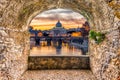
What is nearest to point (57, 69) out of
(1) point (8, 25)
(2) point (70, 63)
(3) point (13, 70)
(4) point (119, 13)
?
(2) point (70, 63)

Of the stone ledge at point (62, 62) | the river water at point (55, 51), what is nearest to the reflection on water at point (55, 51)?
the river water at point (55, 51)

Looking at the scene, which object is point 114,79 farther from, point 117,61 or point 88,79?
point 88,79

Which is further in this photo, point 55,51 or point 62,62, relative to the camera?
point 55,51

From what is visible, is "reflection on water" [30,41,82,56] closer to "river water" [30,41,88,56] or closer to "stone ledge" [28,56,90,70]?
"river water" [30,41,88,56]

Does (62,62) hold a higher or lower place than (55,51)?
higher

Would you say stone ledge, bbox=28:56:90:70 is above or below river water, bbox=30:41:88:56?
above

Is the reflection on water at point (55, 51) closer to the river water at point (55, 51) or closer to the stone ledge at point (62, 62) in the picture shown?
the river water at point (55, 51)

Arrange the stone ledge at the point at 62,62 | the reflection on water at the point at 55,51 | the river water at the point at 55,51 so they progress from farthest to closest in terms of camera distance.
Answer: the reflection on water at the point at 55,51 → the river water at the point at 55,51 → the stone ledge at the point at 62,62

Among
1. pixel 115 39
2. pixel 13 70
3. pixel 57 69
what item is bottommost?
pixel 57 69

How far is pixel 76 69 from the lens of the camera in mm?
10125

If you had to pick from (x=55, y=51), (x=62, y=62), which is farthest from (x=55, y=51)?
(x=62, y=62)

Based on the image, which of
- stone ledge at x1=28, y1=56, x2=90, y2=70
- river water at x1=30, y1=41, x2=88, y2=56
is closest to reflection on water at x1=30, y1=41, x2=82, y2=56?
river water at x1=30, y1=41, x2=88, y2=56

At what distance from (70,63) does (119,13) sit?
6089mm

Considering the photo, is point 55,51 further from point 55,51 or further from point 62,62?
point 62,62
